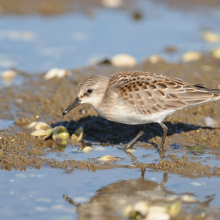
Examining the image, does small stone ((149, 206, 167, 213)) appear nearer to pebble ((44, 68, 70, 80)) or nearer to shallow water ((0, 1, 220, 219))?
shallow water ((0, 1, 220, 219))

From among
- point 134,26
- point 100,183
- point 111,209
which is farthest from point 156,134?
point 134,26

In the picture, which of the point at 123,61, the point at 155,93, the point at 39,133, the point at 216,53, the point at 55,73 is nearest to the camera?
the point at 155,93

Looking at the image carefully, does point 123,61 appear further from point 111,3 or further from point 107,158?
point 111,3

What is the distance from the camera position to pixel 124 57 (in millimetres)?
12391

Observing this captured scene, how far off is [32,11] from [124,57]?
21.2ft

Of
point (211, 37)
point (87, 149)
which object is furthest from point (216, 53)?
point (87, 149)

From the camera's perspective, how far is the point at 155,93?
7.79 m

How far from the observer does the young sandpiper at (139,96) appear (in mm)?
7703

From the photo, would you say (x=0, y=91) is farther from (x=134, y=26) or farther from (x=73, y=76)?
(x=134, y=26)

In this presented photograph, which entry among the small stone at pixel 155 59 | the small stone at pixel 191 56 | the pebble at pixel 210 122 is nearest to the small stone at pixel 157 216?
the pebble at pixel 210 122

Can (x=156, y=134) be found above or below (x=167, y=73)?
below

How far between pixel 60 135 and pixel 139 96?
185cm

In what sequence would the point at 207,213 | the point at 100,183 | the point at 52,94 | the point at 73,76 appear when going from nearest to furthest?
the point at 207,213, the point at 100,183, the point at 52,94, the point at 73,76

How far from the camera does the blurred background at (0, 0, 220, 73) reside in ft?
43.9
